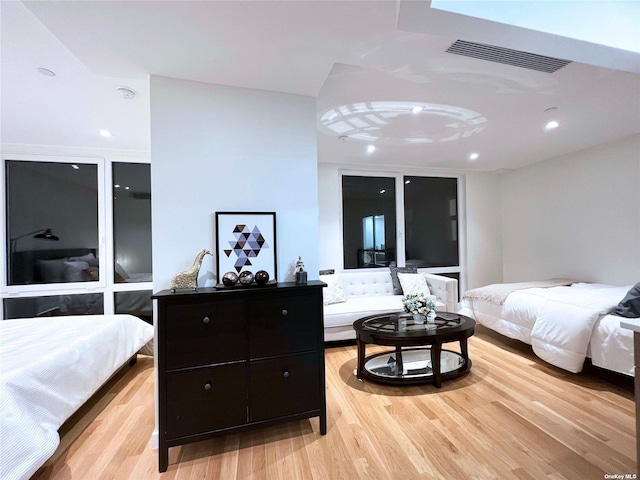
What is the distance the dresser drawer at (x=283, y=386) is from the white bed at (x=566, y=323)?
2436 mm

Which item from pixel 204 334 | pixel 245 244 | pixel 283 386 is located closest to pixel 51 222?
pixel 245 244

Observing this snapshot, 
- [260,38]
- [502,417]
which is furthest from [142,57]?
[502,417]

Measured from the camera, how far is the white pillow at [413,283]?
420 cm

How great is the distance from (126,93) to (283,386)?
2560mm

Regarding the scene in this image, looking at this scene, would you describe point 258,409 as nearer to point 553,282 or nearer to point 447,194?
point 553,282

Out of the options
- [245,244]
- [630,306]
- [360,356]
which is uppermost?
[245,244]

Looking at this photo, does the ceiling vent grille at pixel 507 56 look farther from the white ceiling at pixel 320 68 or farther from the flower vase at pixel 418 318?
the flower vase at pixel 418 318

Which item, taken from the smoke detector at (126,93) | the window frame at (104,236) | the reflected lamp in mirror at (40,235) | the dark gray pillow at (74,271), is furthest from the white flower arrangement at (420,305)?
the reflected lamp in mirror at (40,235)

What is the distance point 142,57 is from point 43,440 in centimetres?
227

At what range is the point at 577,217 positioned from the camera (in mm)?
4180

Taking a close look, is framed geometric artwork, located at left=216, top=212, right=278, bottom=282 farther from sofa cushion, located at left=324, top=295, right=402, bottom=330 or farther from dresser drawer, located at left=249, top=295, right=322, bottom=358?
sofa cushion, located at left=324, top=295, right=402, bottom=330

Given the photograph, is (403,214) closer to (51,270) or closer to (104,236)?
(104,236)

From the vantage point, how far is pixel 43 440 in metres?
1.54

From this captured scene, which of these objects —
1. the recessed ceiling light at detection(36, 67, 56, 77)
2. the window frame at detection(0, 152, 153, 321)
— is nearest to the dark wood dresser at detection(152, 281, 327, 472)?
the recessed ceiling light at detection(36, 67, 56, 77)
